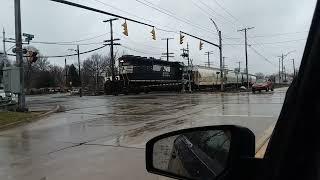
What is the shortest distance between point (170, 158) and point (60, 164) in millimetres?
6214

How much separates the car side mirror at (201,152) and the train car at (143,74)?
→ 1978 inches

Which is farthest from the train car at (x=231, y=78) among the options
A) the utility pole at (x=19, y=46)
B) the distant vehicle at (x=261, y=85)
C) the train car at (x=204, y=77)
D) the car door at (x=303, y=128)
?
the car door at (x=303, y=128)

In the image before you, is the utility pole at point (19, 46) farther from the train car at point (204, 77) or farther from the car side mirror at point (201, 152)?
the train car at point (204, 77)

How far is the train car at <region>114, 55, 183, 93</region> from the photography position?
53.4m

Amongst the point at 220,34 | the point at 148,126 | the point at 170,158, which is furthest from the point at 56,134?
the point at 220,34

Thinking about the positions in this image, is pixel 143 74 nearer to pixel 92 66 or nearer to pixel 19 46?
pixel 19 46

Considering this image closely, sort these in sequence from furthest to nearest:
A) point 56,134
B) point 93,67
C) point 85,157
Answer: point 93,67
point 56,134
point 85,157

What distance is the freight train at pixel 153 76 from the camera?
53875 mm

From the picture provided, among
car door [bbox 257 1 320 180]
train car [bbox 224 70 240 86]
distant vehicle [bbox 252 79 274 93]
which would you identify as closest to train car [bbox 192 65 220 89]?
train car [bbox 224 70 240 86]

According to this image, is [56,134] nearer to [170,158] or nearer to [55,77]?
[170,158]

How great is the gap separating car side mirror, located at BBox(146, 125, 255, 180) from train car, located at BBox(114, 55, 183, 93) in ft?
165

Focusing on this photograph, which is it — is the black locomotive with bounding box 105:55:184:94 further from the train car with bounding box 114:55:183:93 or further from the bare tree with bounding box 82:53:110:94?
the bare tree with bounding box 82:53:110:94

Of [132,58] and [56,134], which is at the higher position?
[132,58]

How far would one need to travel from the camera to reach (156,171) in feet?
8.62
